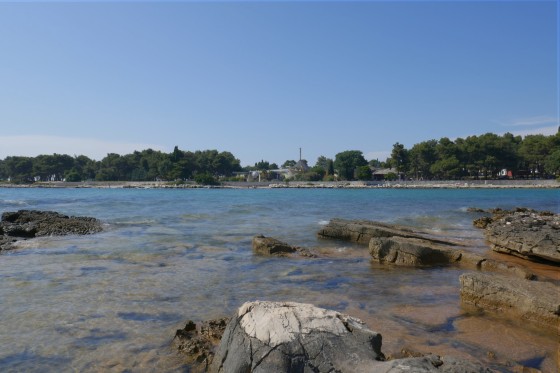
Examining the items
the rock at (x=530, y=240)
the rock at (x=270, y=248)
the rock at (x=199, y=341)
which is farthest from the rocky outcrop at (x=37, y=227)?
the rock at (x=530, y=240)

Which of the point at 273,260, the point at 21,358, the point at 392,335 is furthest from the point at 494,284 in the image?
the point at 21,358

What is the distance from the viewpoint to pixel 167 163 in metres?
132

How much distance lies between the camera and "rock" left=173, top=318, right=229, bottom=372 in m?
5.03

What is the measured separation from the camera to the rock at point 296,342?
11.7ft

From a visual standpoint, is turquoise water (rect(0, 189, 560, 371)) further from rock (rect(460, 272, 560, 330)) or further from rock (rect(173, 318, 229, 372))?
rock (rect(460, 272, 560, 330))

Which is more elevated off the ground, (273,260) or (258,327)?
(258,327)

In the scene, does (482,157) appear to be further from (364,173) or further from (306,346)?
(306,346)

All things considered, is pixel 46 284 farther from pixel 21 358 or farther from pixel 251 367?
pixel 251 367

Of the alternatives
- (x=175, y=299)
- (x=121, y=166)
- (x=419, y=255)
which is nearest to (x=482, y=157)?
(x=419, y=255)

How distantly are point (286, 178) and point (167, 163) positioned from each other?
43216 mm

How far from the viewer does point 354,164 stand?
13475 cm

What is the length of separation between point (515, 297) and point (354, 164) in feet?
428

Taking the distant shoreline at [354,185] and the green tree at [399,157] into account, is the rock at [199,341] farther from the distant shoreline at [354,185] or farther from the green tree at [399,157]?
the green tree at [399,157]

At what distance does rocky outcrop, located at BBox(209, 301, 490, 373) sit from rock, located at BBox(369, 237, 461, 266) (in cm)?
761
